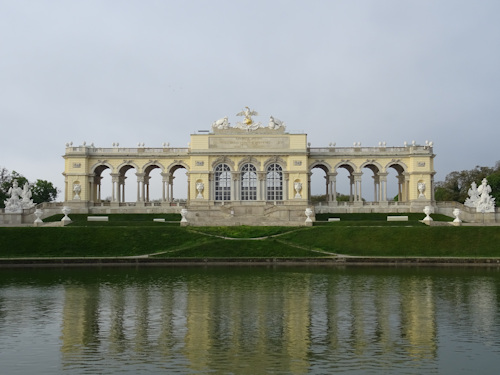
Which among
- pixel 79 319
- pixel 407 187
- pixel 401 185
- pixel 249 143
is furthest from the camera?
pixel 401 185

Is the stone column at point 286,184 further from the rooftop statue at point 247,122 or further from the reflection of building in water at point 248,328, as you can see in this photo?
the reflection of building in water at point 248,328

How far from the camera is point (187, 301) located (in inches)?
903

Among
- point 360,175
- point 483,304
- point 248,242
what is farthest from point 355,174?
point 483,304

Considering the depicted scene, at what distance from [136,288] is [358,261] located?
15.9 m

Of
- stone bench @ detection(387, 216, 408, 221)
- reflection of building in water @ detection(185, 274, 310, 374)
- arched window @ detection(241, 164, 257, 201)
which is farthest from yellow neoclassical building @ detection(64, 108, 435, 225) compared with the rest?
reflection of building in water @ detection(185, 274, 310, 374)

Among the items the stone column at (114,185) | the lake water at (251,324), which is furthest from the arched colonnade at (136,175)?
the lake water at (251,324)

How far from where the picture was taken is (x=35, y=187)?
94125mm

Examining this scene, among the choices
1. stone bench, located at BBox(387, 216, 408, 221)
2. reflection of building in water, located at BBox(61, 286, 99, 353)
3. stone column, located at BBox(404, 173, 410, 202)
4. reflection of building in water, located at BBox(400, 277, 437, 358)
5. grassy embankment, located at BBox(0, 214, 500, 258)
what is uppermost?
stone column, located at BBox(404, 173, 410, 202)

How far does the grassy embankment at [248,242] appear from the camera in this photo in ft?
135

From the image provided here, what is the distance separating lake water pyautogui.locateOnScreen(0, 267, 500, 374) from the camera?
47.4 feet

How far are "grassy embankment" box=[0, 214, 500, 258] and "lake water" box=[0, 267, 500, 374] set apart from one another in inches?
408

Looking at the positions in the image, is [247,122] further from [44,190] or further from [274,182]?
[44,190]

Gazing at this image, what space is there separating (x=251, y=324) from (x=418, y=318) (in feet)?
18.3

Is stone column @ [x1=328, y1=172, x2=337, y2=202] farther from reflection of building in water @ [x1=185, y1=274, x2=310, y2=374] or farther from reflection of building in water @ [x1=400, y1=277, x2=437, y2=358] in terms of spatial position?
reflection of building in water @ [x1=185, y1=274, x2=310, y2=374]
